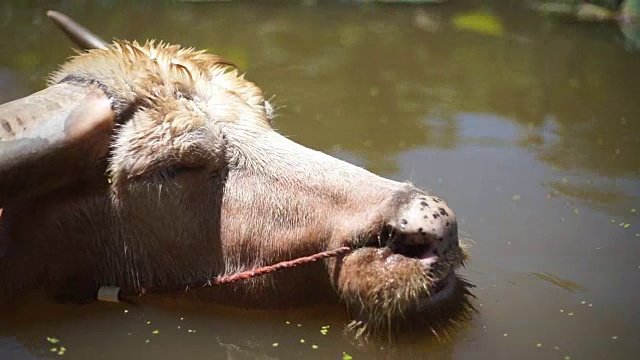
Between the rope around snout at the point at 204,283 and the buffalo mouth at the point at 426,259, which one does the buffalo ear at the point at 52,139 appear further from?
the buffalo mouth at the point at 426,259

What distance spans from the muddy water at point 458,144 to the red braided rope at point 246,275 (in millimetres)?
94

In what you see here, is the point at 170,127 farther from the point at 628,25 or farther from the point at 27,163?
the point at 628,25

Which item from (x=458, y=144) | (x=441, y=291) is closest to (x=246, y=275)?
(x=441, y=291)

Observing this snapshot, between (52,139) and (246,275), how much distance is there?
0.89m

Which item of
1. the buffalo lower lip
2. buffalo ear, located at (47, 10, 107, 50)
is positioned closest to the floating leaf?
buffalo ear, located at (47, 10, 107, 50)

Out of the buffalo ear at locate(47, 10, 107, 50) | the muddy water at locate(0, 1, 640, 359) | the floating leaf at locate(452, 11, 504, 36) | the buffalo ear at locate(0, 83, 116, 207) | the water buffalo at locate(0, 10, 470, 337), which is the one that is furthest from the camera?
the floating leaf at locate(452, 11, 504, 36)

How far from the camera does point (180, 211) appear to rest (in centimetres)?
322


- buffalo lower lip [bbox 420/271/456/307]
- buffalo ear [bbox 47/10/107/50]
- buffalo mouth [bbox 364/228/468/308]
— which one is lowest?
buffalo lower lip [bbox 420/271/456/307]

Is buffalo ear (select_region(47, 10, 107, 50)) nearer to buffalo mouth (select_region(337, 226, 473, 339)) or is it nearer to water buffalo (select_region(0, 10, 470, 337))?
water buffalo (select_region(0, 10, 470, 337))

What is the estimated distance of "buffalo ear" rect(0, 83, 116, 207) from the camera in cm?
284

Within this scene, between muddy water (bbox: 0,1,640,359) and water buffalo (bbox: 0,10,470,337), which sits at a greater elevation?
water buffalo (bbox: 0,10,470,337)

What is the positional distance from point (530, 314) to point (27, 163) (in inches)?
79.1

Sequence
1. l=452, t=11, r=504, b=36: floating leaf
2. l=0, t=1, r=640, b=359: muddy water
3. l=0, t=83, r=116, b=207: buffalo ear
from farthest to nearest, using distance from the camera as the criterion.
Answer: l=452, t=11, r=504, b=36: floating leaf < l=0, t=1, r=640, b=359: muddy water < l=0, t=83, r=116, b=207: buffalo ear

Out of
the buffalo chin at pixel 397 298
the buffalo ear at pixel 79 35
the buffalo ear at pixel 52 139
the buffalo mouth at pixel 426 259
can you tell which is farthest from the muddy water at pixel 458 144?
the buffalo ear at pixel 79 35
